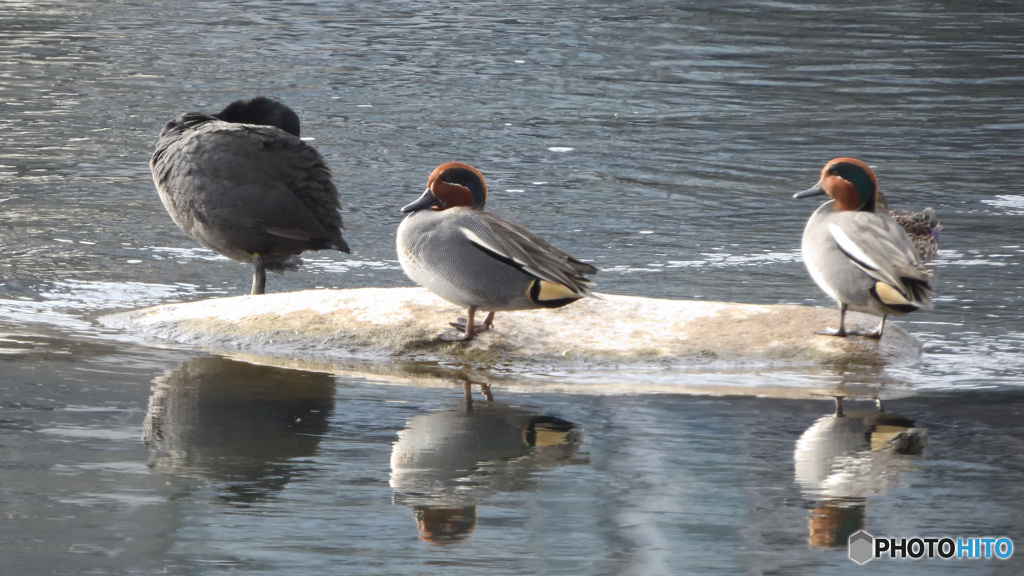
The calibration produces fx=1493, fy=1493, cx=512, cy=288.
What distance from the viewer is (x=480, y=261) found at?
277 inches

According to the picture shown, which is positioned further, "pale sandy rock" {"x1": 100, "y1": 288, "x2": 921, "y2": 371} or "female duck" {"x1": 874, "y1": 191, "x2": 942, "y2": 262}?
"female duck" {"x1": 874, "y1": 191, "x2": 942, "y2": 262}

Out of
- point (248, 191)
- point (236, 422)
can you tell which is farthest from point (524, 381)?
point (248, 191)

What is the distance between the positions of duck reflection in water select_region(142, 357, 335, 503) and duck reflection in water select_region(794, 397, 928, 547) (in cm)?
190

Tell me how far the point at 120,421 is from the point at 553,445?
71.9 inches

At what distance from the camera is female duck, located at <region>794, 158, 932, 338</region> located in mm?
6996

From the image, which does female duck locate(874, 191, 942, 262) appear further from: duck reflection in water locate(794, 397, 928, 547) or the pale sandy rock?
duck reflection in water locate(794, 397, 928, 547)

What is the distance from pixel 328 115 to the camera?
671 inches

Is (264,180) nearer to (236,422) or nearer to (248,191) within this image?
(248,191)

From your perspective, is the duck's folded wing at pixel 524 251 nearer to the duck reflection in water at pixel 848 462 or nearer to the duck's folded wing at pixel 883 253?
the duck's folded wing at pixel 883 253

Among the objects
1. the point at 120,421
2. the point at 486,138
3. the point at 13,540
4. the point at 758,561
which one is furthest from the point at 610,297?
the point at 486,138

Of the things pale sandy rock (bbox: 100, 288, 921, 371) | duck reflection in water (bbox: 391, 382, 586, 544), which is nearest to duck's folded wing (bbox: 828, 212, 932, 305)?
pale sandy rock (bbox: 100, 288, 921, 371)

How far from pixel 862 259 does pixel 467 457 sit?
238cm

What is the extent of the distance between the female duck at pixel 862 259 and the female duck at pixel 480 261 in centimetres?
118

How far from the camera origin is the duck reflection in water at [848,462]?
5.03 m
